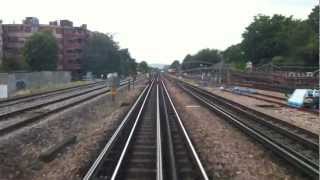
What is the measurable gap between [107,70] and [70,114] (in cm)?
9117

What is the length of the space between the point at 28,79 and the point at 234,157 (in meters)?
44.2

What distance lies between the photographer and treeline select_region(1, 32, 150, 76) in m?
103

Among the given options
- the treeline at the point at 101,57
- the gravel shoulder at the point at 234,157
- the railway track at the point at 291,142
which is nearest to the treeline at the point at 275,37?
the treeline at the point at 101,57

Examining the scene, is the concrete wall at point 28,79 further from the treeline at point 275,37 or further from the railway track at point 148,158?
the treeline at point 275,37

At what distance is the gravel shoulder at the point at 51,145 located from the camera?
11758mm

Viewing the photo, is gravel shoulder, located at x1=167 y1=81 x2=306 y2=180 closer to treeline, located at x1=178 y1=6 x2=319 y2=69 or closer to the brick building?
treeline, located at x1=178 y1=6 x2=319 y2=69

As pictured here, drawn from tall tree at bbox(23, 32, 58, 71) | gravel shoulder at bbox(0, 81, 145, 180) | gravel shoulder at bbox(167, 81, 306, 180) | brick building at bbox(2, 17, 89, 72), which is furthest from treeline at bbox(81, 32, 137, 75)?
gravel shoulder at bbox(167, 81, 306, 180)

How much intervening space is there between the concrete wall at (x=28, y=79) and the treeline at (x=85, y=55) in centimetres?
1948

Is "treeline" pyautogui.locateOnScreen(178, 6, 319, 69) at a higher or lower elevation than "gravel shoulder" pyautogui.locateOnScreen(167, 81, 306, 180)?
higher

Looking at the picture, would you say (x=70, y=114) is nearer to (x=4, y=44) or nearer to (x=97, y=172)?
(x=97, y=172)

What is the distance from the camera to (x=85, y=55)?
118 meters

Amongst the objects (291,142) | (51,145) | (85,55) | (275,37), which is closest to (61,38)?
(85,55)

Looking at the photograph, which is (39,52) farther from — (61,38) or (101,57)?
(61,38)

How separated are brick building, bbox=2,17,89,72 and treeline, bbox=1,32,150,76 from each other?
11962 millimetres
